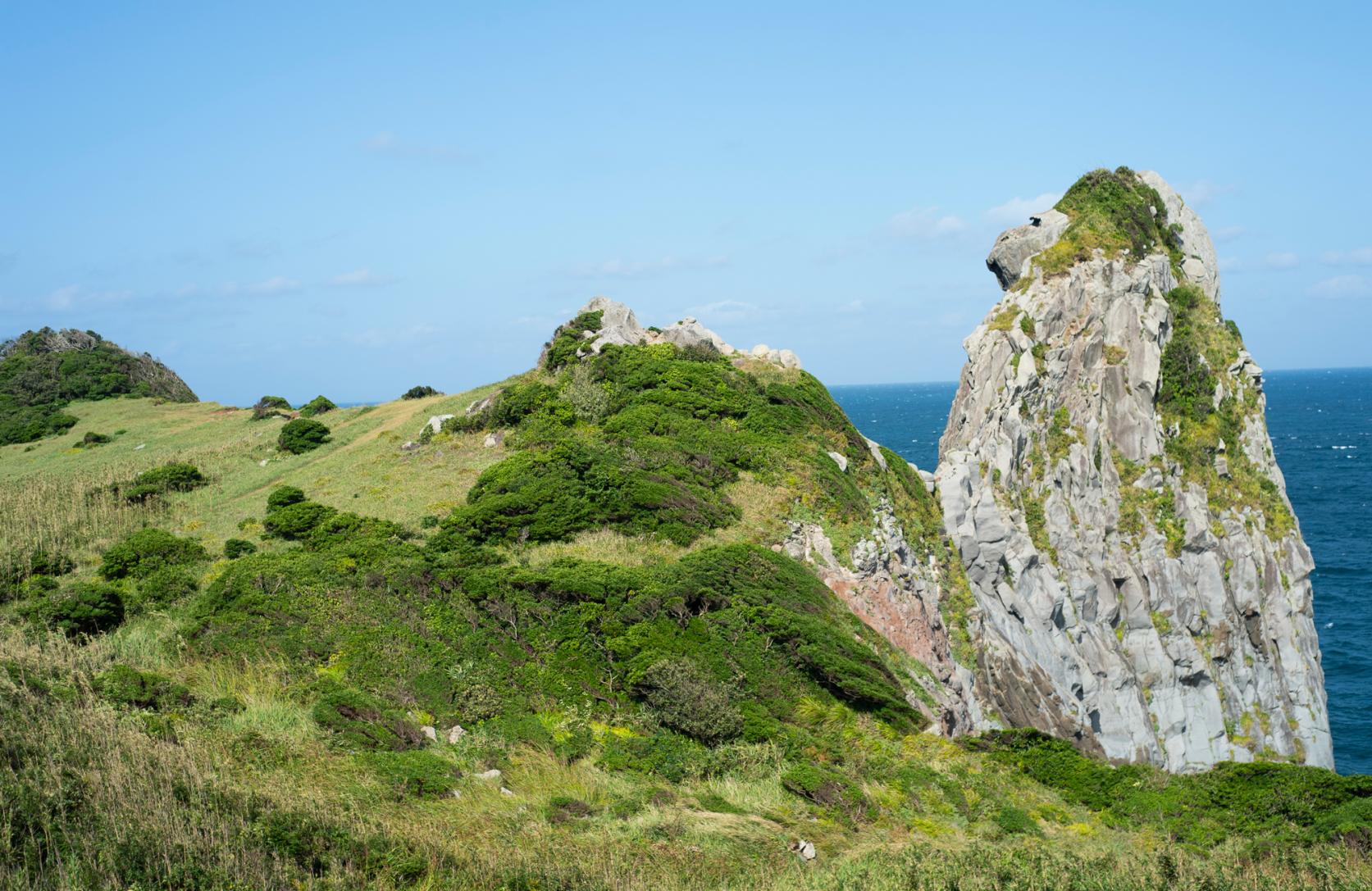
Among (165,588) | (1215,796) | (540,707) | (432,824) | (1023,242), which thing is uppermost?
(1023,242)

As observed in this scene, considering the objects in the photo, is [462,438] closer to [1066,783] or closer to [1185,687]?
[1066,783]

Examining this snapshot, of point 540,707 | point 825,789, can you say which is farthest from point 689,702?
point 825,789

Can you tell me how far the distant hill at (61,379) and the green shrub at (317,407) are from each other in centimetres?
1473

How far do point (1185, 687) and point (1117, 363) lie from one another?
50.3 ft

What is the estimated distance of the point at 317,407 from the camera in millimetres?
52250

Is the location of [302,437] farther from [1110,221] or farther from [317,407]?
[1110,221]

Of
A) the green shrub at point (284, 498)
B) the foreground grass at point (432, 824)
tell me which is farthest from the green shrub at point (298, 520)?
the foreground grass at point (432, 824)

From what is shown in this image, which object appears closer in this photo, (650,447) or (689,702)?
(689,702)

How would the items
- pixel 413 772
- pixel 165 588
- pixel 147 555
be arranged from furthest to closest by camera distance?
pixel 147 555 < pixel 165 588 < pixel 413 772

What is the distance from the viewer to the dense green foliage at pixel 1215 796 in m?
17.2

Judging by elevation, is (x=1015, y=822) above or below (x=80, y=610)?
below

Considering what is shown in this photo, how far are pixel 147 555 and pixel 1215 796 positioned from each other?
26.2 m

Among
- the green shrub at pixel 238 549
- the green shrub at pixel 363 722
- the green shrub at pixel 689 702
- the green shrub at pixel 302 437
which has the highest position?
the green shrub at pixel 302 437

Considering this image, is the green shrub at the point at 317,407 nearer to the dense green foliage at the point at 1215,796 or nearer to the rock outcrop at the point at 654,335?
the rock outcrop at the point at 654,335
